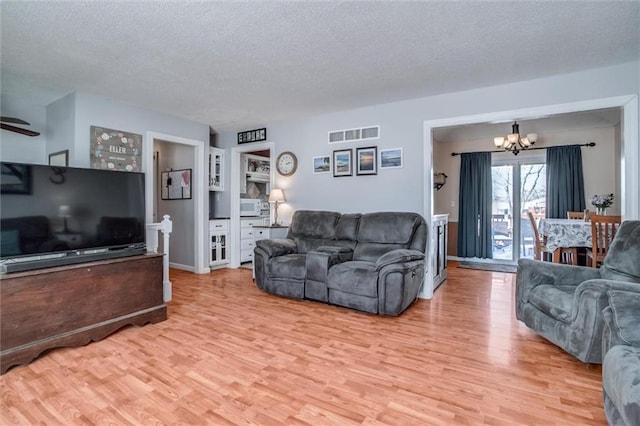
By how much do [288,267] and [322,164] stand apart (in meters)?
1.64

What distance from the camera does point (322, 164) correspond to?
4449 mm

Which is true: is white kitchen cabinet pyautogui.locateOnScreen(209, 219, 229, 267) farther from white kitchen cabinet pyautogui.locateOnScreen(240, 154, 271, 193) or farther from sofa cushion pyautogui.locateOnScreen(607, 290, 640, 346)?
sofa cushion pyautogui.locateOnScreen(607, 290, 640, 346)

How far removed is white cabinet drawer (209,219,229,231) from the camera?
16.7 feet

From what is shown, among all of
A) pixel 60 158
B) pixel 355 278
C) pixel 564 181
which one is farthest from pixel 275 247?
pixel 564 181

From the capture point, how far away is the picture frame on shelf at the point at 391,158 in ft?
12.7

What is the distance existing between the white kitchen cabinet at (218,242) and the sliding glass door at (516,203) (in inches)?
198

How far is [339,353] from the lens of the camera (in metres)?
2.28

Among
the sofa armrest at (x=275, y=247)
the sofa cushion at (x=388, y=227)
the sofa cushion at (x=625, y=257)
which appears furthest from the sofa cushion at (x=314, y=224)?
the sofa cushion at (x=625, y=257)

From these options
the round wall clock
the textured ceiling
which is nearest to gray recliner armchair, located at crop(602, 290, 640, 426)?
the textured ceiling

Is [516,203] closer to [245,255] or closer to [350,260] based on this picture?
[350,260]

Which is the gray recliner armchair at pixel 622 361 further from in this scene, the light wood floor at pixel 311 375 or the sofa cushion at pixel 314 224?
the sofa cushion at pixel 314 224

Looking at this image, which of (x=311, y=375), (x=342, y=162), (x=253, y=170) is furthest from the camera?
(x=253, y=170)

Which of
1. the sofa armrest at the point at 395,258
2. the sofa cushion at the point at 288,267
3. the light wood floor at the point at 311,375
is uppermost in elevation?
the sofa armrest at the point at 395,258

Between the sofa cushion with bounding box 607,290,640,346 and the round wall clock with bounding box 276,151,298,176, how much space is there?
12.4ft
